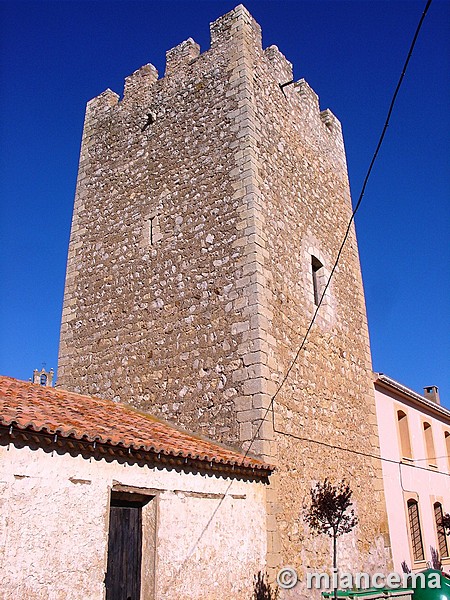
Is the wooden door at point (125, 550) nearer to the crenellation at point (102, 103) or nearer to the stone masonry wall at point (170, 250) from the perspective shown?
the stone masonry wall at point (170, 250)

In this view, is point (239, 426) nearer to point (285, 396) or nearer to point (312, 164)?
point (285, 396)

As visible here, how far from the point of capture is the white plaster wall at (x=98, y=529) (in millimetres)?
4707

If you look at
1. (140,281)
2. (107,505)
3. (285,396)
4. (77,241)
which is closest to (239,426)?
(285,396)

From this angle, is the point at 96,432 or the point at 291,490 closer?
the point at 96,432

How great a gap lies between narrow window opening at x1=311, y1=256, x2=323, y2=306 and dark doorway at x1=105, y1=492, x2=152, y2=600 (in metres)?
5.31

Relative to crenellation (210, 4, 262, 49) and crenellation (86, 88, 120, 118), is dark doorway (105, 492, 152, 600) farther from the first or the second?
crenellation (86, 88, 120, 118)

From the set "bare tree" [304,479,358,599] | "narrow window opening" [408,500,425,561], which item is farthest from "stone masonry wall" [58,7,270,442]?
"narrow window opening" [408,500,425,561]

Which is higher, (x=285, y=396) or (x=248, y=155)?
(x=248, y=155)

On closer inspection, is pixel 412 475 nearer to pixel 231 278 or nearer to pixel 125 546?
pixel 231 278

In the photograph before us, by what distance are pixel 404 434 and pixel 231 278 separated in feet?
26.7

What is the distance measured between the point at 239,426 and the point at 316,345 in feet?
8.21

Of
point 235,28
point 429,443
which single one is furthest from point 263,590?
point 429,443

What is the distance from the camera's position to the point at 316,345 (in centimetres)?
947

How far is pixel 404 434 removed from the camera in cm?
1416
